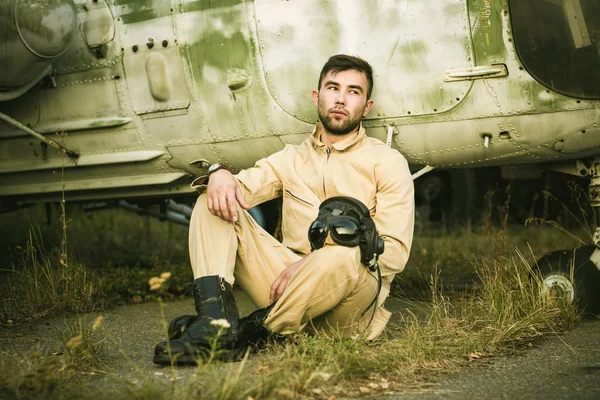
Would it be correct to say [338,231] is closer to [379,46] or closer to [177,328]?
[177,328]

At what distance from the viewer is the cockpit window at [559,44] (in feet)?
14.2

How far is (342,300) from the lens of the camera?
3527 millimetres

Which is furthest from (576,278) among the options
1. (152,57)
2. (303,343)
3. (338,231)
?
(152,57)

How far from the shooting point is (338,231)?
10.8 feet

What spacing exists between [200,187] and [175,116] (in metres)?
1.57

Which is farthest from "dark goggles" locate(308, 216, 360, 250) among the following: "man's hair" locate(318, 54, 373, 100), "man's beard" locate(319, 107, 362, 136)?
"man's hair" locate(318, 54, 373, 100)

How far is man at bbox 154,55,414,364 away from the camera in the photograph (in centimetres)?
340

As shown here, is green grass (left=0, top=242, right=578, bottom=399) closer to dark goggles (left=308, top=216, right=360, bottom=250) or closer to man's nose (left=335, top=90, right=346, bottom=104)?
dark goggles (left=308, top=216, right=360, bottom=250)

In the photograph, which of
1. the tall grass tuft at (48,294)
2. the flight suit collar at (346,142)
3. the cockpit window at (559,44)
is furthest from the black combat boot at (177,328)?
the cockpit window at (559,44)

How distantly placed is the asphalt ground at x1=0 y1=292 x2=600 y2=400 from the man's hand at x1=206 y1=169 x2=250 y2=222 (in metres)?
0.57

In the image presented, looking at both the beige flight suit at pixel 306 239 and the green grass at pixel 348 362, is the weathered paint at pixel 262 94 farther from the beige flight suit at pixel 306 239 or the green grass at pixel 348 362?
the green grass at pixel 348 362

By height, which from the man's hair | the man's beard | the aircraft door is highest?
the aircraft door

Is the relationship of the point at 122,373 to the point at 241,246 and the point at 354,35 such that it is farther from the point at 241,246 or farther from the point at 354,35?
the point at 354,35

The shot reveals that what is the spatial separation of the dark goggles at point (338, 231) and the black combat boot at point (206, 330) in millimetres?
530
